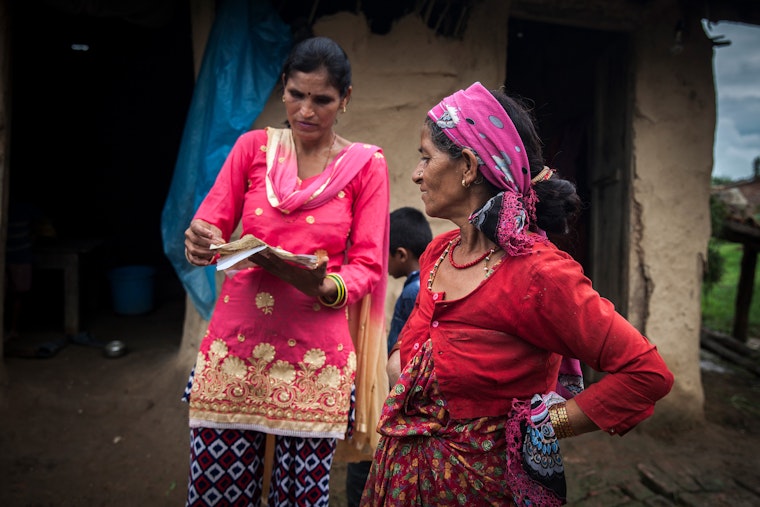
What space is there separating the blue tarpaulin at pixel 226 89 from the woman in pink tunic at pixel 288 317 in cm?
178

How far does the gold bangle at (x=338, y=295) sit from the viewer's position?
1958 millimetres

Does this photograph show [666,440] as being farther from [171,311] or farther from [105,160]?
[105,160]

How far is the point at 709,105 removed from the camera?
468cm

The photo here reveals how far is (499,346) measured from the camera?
136 cm

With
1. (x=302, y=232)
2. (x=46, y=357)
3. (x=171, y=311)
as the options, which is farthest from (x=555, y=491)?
(x=171, y=311)

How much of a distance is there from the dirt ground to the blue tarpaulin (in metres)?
1.43

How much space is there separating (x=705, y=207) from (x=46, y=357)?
5.67m

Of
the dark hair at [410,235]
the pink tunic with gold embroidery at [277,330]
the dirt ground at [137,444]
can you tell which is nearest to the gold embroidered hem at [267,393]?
the pink tunic with gold embroidery at [277,330]

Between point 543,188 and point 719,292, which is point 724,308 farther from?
point 543,188

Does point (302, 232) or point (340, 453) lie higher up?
point (302, 232)

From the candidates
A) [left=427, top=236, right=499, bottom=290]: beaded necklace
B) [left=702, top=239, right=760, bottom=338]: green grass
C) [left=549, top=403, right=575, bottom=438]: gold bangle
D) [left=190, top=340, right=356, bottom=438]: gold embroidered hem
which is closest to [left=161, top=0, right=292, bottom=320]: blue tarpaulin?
[left=190, top=340, right=356, bottom=438]: gold embroidered hem

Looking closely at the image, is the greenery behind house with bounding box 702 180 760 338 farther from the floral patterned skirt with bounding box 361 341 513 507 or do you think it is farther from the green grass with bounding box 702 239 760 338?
the floral patterned skirt with bounding box 361 341 513 507

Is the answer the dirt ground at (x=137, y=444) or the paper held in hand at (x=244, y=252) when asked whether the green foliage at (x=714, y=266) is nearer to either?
the dirt ground at (x=137, y=444)

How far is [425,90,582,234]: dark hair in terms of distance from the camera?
4.61 ft
